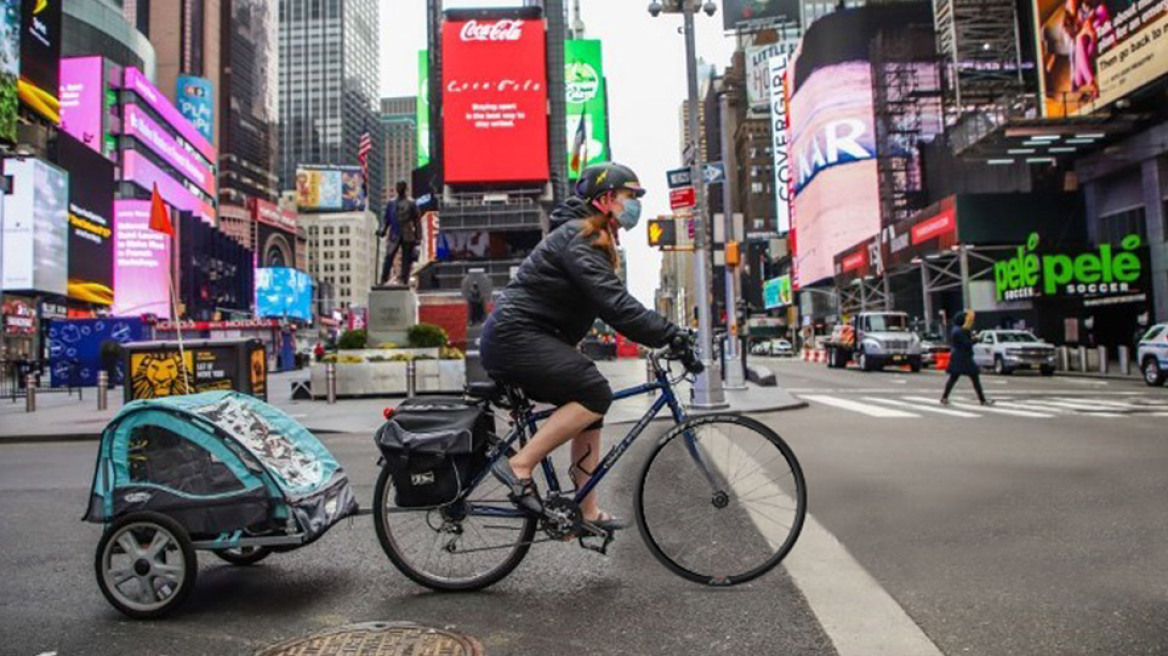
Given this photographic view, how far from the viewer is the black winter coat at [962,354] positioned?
14.5 metres

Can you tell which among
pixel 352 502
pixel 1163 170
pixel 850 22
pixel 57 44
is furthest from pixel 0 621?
pixel 850 22

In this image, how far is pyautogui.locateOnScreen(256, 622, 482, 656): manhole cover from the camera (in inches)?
120

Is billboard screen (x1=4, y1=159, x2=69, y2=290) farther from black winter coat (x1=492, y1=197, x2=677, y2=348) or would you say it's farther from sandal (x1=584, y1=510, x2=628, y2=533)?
sandal (x1=584, y1=510, x2=628, y2=533)

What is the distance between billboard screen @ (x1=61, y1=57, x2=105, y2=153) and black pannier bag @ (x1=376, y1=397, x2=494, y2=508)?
3805 inches

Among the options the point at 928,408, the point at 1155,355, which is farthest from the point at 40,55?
the point at 1155,355

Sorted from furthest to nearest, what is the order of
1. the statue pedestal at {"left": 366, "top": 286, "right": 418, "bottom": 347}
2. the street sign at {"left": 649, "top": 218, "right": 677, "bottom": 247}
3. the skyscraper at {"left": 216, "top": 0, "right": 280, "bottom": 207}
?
the skyscraper at {"left": 216, "top": 0, "right": 280, "bottom": 207}, the statue pedestal at {"left": 366, "top": 286, "right": 418, "bottom": 347}, the street sign at {"left": 649, "top": 218, "right": 677, "bottom": 247}

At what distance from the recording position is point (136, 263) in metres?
83.2

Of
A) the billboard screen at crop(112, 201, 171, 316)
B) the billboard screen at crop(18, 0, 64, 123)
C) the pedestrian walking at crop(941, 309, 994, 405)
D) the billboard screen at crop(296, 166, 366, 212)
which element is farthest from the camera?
the billboard screen at crop(296, 166, 366, 212)

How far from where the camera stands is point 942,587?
3832 mm

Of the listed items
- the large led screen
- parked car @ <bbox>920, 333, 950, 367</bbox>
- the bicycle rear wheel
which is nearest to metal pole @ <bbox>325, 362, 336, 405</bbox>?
the bicycle rear wheel

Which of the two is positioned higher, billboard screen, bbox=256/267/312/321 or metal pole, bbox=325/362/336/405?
billboard screen, bbox=256/267/312/321

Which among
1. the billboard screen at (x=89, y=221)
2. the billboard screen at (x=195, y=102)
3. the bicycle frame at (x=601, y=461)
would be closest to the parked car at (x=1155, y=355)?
the bicycle frame at (x=601, y=461)

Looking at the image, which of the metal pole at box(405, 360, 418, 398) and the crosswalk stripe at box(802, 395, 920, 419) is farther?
the metal pole at box(405, 360, 418, 398)

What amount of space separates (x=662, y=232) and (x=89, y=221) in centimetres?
6809
